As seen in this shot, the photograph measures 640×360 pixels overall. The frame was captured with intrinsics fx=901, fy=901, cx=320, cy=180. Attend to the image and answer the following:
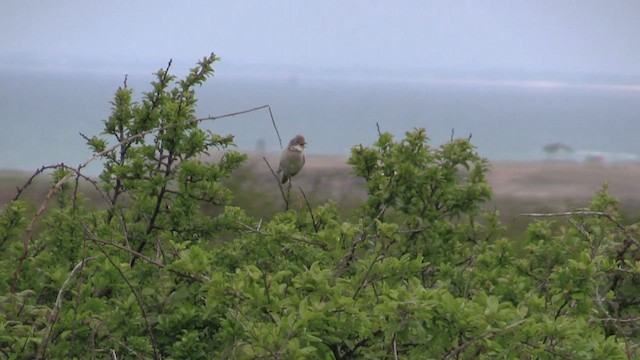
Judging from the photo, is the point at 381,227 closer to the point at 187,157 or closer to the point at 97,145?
the point at 187,157

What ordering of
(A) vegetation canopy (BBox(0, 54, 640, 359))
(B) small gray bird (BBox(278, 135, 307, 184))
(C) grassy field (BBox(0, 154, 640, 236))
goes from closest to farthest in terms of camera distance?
1. (A) vegetation canopy (BBox(0, 54, 640, 359))
2. (B) small gray bird (BBox(278, 135, 307, 184))
3. (C) grassy field (BBox(0, 154, 640, 236))

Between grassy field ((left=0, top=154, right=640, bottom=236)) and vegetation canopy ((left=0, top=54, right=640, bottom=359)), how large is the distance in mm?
5694

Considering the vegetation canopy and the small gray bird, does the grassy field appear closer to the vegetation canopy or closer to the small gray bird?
the small gray bird

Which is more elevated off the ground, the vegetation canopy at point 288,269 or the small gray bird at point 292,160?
the vegetation canopy at point 288,269

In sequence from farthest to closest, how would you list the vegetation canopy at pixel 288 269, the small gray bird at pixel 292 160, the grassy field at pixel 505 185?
the grassy field at pixel 505 185, the small gray bird at pixel 292 160, the vegetation canopy at pixel 288 269

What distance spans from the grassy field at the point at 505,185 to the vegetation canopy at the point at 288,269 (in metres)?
5.69

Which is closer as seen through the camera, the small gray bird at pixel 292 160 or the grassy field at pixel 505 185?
the small gray bird at pixel 292 160

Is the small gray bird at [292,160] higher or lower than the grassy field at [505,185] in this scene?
→ higher

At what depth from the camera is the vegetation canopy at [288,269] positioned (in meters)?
2.34

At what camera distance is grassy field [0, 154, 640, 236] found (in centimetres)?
1333

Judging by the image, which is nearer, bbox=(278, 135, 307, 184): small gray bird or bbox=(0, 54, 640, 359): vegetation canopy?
bbox=(0, 54, 640, 359): vegetation canopy

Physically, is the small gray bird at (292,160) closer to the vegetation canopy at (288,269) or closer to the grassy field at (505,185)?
the vegetation canopy at (288,269)

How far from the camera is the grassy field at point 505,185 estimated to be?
525 inches

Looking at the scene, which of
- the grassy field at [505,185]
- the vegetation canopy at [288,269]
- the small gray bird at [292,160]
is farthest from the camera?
the grassy field at [505,185]
